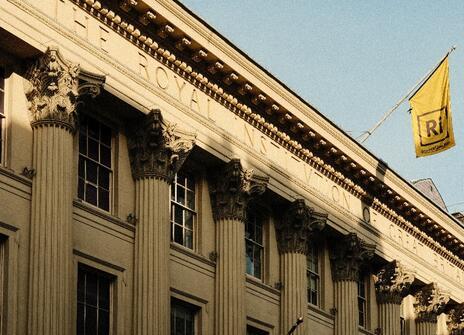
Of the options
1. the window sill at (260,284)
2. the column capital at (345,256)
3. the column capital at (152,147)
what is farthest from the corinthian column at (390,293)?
the column capital at (152,147)

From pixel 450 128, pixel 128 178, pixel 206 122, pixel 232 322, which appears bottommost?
pixel 232 322

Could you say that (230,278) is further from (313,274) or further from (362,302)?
(362,302)

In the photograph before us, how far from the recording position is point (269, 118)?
43.7 metres

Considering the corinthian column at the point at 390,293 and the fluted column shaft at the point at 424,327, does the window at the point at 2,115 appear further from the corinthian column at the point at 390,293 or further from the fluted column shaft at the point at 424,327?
the fluted column shaft at the point at 424,327

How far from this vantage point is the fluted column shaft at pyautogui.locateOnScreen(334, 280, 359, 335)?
4750cm

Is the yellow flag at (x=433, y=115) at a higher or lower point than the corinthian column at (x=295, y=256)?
higher

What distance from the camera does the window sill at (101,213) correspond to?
113 ft

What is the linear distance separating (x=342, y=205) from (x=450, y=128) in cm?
631

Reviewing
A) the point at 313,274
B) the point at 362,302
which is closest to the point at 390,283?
the point at 362,302

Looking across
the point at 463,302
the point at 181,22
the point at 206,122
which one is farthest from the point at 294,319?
the point at 463,302

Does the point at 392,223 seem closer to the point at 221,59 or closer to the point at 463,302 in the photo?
the point at 463,302

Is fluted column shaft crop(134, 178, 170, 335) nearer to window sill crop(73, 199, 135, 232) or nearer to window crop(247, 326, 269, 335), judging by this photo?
window sill crop(73, 199, 135, 232)

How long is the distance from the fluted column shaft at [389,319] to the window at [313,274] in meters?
5.05

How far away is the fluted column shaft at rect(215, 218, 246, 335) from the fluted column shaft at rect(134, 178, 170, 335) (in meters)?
3.43
